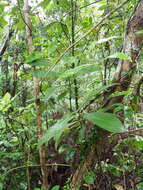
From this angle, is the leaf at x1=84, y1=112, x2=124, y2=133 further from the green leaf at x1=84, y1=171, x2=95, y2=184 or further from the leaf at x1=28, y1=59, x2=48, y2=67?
the green leaf at x1=84, y1=171, x2=95, y2=184

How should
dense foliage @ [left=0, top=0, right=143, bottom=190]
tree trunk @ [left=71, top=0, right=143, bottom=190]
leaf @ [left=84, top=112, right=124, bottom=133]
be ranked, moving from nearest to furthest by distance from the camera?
leaf @ [left=84, top=112, right=124, bottom=133]
dense foliage @ [left=0, top=0, right=143, bottom=190]
tree trunk @ [left=71, top=0, right=143, bottom=190]

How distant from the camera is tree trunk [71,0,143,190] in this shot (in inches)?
27.8

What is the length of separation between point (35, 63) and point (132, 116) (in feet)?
1.48

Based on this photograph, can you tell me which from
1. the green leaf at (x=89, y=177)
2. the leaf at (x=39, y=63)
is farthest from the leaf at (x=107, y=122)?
the green leaf at (x=89, y=177)

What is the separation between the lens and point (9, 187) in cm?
126

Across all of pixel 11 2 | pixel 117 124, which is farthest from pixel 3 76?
pixel 117 124

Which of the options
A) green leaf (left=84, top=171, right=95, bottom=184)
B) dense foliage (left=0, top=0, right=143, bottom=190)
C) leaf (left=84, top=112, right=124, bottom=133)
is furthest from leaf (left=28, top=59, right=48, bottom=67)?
green leaf (left=84, top=171, right=95, bottom=184)

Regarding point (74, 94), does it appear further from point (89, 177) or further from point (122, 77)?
point (89, 177)

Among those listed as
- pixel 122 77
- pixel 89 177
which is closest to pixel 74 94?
pixel 122 77

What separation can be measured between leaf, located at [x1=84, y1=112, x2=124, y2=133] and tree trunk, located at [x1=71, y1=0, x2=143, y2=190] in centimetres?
30

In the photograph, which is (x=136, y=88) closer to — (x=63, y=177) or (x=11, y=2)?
(x=11, y=2)

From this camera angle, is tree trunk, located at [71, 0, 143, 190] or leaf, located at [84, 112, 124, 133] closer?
leaf, located at [84, 112, 124, 133]

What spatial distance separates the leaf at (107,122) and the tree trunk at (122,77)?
30 centimetres

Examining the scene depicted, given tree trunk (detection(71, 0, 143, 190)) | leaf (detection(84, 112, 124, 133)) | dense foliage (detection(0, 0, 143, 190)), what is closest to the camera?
leaf (detection(84, 112, 124, 133))
